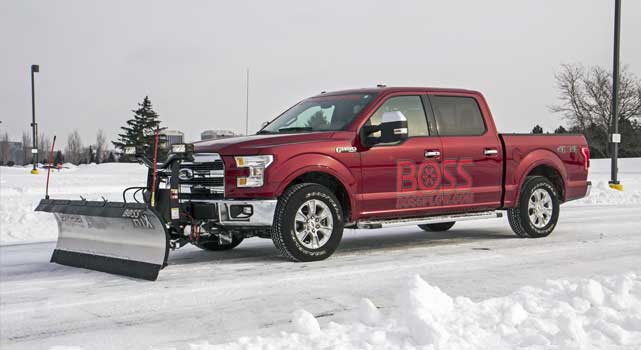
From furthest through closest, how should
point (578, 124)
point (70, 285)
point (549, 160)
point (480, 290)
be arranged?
point (578, 124), point (549, 160), point (70, 285), point (480, 290)

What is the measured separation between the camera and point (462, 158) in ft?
29.2

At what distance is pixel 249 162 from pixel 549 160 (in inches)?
185

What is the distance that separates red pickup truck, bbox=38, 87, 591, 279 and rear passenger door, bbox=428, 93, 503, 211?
2 centimetres

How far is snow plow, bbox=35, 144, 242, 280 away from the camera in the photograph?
6766 millimetres

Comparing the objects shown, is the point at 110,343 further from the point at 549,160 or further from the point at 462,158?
the point at 549,160

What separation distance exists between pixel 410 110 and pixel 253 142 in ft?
7.04

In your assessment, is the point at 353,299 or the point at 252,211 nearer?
the point at 353,299

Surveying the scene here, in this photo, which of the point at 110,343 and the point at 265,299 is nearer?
the point at 110,343

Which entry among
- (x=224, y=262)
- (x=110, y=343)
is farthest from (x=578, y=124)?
(x=110, y=343)

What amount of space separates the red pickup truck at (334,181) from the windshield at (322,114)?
0.06 feet

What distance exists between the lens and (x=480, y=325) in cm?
447

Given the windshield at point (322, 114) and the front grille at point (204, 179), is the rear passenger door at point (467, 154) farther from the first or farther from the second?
the front grille at point (204, 179)

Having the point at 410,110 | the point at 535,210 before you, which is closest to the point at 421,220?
the point at 410,110

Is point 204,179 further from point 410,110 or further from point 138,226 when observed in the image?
point 410,110
